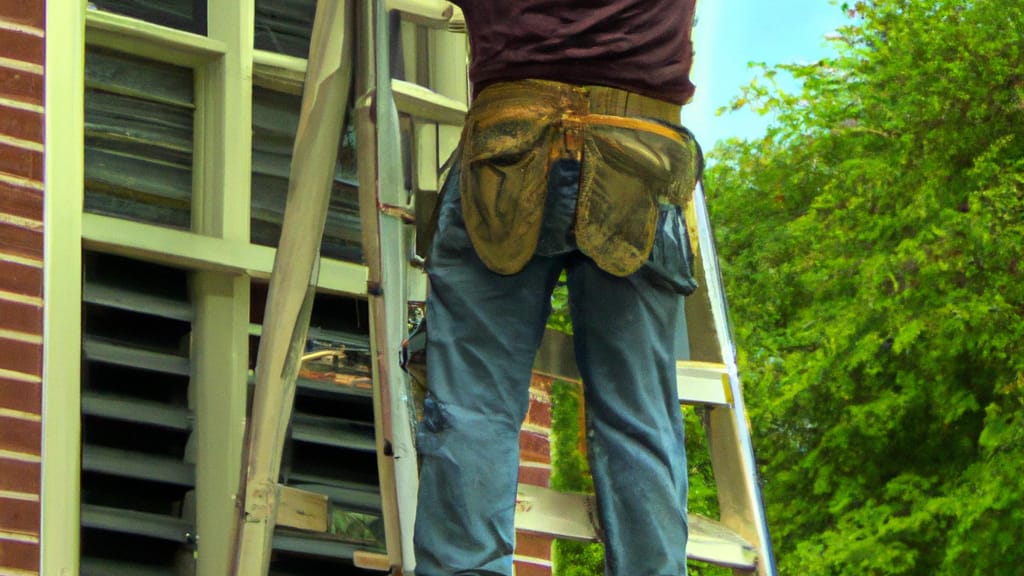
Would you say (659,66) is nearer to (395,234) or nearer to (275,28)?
(395,234)

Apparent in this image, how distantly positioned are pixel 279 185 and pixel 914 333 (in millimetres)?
12417

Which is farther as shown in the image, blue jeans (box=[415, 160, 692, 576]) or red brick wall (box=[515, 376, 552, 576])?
red brick wall (box=[515, 376, 552, 576])

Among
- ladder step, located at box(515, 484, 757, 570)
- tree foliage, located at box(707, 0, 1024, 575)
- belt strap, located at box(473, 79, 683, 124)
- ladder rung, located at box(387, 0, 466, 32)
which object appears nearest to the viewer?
belt strap, located at box(473, 79, 683, 124)

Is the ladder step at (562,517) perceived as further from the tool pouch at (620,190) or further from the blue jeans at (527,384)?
the tool pouch at (620,190)

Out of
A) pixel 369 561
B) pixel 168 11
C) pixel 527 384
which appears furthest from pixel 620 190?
pixel 168 11

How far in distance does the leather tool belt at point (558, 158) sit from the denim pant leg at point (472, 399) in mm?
65

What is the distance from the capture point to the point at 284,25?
15.4ft

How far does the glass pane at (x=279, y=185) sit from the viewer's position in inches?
178

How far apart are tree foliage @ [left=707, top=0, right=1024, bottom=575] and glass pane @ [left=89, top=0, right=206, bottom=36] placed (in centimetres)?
1165

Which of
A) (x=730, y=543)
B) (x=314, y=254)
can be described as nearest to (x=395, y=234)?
(x=314, y=254)

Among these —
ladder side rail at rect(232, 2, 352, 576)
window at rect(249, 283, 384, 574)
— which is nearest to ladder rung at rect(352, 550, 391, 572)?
ladder side rail at rect(232, 2, 352, 576)

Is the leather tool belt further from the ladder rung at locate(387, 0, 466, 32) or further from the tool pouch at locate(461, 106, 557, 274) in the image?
the ladder rung at locate(387, 0, 466, 32)

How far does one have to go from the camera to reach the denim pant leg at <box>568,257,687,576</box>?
9.94 ft

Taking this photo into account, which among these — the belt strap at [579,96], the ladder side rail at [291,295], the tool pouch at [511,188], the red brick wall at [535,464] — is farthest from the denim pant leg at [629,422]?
the red brick wall at [535,464]
